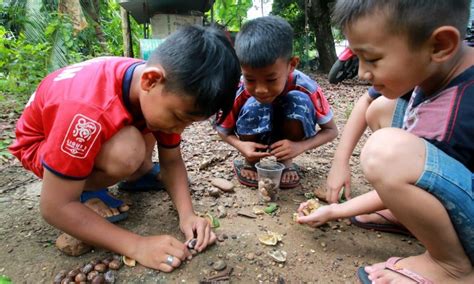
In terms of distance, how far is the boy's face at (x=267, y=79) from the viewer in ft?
6.95

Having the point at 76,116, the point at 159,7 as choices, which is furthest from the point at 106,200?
the point at 159,7

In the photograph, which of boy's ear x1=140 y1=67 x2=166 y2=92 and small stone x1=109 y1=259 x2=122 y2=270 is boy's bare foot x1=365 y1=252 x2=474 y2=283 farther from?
boy's ear x1=140 y1=67 x2=166 y2=92

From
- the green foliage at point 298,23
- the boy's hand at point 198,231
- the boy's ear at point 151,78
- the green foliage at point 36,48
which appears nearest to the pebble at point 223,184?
the boy's hand at point 198,231

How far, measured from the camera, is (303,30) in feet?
33.6

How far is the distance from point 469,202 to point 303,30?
32.1 feet

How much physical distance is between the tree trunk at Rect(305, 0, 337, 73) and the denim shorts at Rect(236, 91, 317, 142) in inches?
288

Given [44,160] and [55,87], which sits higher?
[55,87]

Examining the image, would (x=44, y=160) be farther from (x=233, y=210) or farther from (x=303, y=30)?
(x=303, y=30)

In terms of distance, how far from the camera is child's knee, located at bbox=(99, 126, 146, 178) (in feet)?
5.12

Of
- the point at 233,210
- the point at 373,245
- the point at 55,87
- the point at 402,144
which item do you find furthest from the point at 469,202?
the point at 55,87

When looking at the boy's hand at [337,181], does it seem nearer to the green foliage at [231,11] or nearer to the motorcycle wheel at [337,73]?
the motorcycle wheel at [337,73]

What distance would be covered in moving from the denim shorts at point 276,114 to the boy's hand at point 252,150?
0.12 meters

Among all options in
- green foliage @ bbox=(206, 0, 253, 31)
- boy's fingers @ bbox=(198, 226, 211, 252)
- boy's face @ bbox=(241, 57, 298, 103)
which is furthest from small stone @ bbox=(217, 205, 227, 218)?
green foliage @ bbox=(206, 0, 253, 31)

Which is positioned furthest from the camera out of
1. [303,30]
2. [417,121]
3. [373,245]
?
[303,30]
